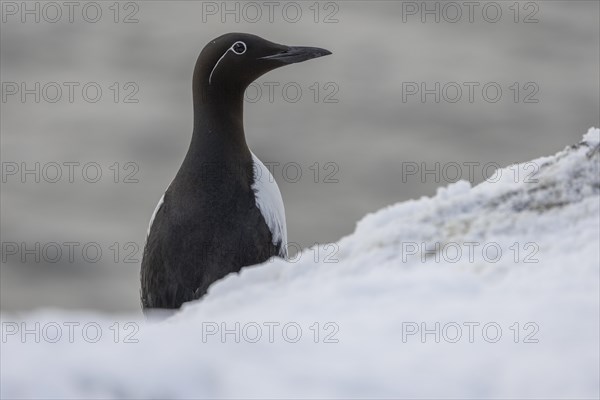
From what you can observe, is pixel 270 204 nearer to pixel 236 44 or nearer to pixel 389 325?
pixel 236 44

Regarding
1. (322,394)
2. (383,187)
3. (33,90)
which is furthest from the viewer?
(33,90)

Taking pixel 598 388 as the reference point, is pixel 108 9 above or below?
above

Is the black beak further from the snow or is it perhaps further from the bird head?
the snow

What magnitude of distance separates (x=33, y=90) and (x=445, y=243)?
1958cm

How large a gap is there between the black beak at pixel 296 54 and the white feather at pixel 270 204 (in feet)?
3.01

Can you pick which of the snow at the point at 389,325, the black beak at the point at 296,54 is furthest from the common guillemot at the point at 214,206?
the snow at the point at 389,325

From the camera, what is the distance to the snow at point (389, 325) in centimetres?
305

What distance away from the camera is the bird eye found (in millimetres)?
8508

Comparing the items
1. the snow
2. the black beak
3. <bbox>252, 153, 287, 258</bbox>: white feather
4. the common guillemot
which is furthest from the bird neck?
the snow

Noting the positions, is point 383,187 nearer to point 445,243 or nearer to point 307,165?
point 307,165

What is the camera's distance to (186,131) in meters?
21.2

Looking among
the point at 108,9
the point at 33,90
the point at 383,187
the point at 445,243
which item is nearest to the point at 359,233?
the point at 445,243

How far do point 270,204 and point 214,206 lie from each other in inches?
17.0

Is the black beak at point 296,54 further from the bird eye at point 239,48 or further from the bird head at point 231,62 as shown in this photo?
the bird eye at point 239,48
